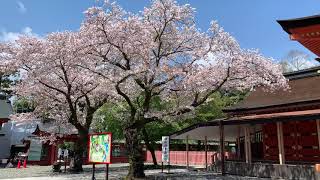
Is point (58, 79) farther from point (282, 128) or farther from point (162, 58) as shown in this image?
point (282, 128)

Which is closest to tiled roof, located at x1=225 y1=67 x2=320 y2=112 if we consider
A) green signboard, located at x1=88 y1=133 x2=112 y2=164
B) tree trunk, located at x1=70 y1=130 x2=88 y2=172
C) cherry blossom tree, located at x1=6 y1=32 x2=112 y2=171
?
cherry blossom tree, located at x1=6 y1=32 x2=112 y2=171

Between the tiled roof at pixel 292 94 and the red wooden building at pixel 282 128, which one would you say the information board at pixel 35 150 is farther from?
the tiled roof at pixel 292 94

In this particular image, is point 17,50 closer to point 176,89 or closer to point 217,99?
point 176,89

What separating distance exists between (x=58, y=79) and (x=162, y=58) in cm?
689

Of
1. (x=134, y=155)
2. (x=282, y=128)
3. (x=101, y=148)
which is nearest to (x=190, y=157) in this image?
(x=282, y=128)

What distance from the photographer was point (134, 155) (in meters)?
15.9

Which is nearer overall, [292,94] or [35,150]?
[292,94]

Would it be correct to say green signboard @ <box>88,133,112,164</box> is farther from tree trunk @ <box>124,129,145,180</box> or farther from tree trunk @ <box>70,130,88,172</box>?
tree trunk @ <box>70,130,88,172</box>

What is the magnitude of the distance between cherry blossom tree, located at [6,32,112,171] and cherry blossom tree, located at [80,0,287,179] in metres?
1.14

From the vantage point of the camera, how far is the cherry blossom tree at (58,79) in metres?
17.1

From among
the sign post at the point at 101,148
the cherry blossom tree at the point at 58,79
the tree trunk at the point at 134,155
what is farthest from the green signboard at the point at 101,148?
the cherry blossom tree at the point at 58,79

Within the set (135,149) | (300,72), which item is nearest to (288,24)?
(135,149)

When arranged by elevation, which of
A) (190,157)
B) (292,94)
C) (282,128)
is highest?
(292,94)

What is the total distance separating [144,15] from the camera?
15680mm
